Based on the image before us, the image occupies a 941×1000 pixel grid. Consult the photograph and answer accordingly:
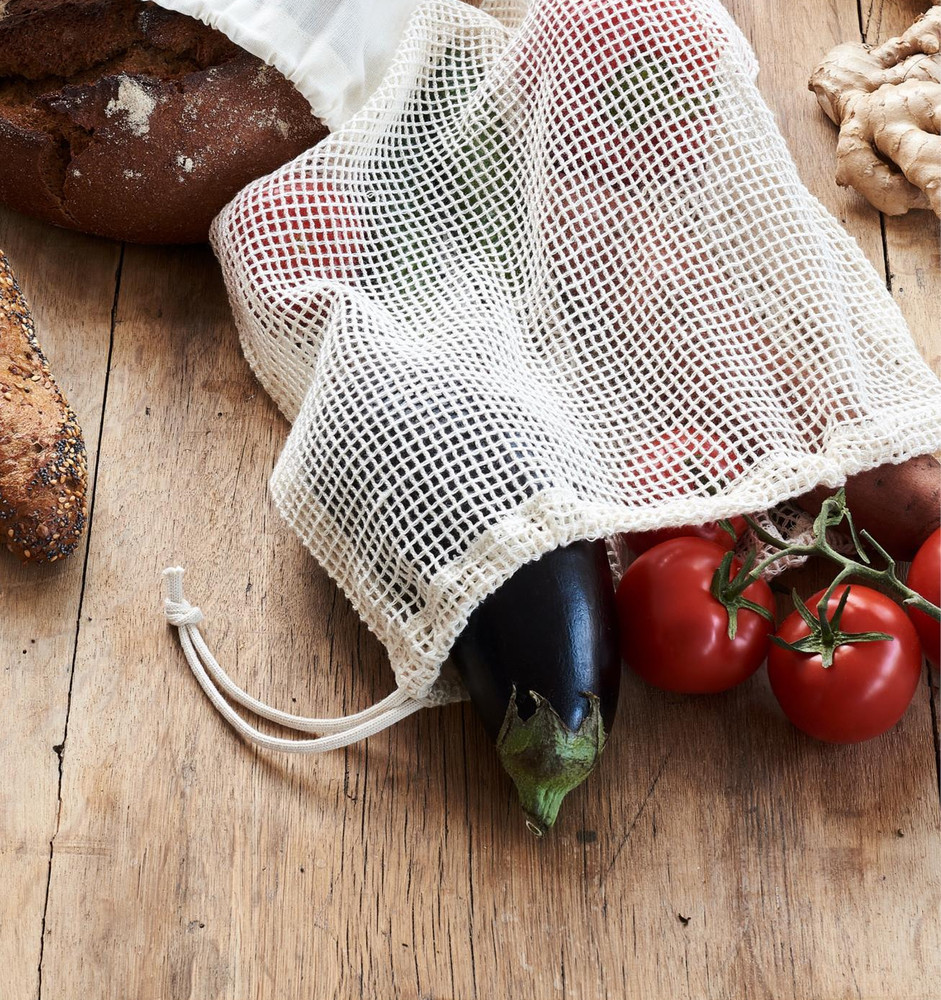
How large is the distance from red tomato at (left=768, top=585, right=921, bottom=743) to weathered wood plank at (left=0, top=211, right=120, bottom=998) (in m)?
0.68

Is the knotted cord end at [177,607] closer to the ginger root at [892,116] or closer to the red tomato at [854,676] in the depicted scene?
the red tomato at [854,676]

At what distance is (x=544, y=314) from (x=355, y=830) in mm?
542

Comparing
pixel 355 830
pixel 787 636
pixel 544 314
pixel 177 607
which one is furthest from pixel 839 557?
pixel 177 607

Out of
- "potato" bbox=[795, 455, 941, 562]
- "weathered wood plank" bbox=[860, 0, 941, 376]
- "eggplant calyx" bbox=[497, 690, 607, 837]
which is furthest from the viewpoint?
"weathered wood plank" bbox=[860, 0, 941, 376]

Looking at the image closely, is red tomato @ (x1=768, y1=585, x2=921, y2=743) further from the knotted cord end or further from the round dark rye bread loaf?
the round dark rye bread loaf

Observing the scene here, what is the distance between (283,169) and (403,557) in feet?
1.59

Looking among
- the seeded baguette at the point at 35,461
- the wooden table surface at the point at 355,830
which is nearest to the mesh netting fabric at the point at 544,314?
the wooden table surface at the point at 355,830

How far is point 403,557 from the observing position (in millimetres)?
964

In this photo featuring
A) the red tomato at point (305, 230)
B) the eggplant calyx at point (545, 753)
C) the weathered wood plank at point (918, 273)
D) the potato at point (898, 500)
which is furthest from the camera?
the weathered wood plank at point (918, 273)

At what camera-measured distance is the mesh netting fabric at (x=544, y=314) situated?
38.3 inches

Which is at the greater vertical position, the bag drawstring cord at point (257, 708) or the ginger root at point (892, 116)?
the ginger root at point (892, 116)

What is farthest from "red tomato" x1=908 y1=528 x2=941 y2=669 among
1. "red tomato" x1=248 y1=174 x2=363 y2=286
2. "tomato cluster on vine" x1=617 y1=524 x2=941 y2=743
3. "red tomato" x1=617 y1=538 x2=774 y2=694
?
"red tomato" x1=248 y1=174 x2=363 y2=286

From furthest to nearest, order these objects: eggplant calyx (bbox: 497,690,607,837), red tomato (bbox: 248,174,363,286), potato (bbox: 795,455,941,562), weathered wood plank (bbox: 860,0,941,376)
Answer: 1. weathered wood plank (bbox: 860,0,941,376)
2. red tomato (bbox: 248,174,363,286)
3. potato (bbox: 795,455,941,562)
4. eggplant calyx (bbox: 497,690,607,837)

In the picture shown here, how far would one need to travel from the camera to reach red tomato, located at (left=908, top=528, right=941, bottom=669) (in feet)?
3.23
